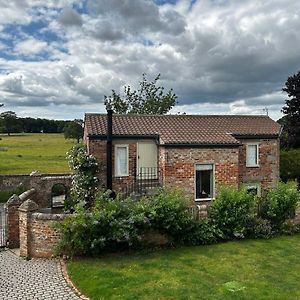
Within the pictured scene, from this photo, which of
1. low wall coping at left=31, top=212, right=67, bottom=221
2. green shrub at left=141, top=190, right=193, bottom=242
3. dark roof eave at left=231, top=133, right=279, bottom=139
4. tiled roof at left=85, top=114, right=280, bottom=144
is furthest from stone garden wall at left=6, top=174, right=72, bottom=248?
dark roof eave at left=231, top=133, right=279, bottom=139

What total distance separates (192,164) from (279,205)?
4.76m

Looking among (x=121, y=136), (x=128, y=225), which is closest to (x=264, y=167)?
(x=121, y=136)

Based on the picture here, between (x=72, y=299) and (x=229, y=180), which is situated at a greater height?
(x=229, y=180)

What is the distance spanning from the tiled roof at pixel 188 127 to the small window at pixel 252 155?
0.74m

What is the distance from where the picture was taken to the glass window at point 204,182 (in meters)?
18.5

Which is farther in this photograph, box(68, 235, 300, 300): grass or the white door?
the white door

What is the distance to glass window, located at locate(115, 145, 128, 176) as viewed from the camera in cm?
1867

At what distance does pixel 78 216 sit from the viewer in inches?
485

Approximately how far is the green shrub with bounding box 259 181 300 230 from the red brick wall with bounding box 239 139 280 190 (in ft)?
15.6

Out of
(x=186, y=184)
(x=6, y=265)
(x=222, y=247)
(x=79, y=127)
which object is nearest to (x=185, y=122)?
(x=186, y=184)

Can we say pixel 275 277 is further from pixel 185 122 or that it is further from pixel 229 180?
pixel 185 122

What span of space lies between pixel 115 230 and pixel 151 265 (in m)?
1.77

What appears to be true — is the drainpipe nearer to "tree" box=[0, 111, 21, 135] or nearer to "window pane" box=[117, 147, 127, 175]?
"window pane" box=[117, 147, 127, 175]

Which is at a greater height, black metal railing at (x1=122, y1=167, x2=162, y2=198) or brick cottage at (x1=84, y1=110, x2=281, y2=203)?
brick cottage at (x1=84, y1=110, x2=281, y2=203)
